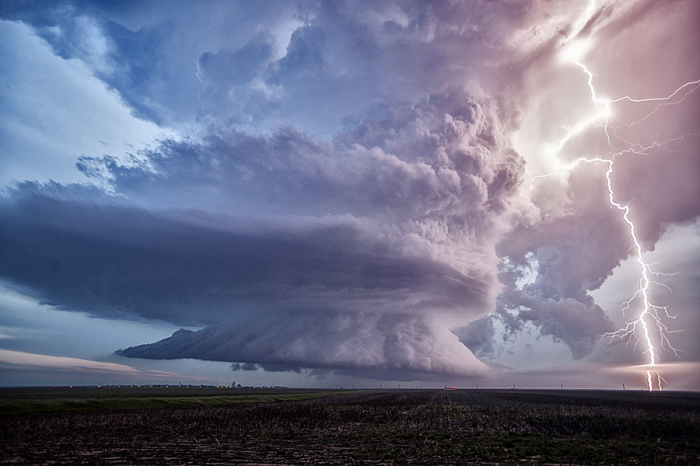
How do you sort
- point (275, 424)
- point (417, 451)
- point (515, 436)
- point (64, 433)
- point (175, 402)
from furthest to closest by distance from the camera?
point (175, 402) → point (275, 424) → point (64, 433) → point (515, 436) → point (417, 451)

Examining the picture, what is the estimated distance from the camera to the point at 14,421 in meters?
39.1

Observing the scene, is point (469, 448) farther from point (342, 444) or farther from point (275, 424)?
point (275, 424)

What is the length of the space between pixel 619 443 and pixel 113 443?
34.1 meters

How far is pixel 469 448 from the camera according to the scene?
24.0m

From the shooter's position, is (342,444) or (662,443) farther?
(342,444)

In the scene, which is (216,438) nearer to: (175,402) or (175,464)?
(175,464)

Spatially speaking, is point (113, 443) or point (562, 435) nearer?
point (113, 443)

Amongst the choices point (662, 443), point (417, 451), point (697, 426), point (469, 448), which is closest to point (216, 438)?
point (417, 451)

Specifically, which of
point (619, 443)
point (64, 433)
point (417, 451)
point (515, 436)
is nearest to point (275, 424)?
point (64, 433)

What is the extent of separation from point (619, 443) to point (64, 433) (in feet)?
136

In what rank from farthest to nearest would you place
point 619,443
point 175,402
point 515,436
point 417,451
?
point 175,402 < point 515,436 < point 619,443 < point 417,451

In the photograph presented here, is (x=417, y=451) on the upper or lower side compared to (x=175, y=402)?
upper

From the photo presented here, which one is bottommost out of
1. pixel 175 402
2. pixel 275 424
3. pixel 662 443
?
pixel 175 402

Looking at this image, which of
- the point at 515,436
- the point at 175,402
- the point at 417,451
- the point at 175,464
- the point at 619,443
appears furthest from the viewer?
the point at 175,402
